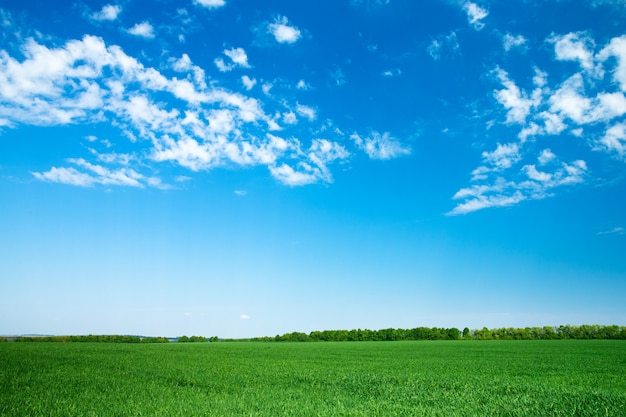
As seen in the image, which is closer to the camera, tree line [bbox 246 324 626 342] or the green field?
the green field

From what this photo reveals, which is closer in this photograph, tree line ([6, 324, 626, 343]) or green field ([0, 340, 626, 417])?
green field ([0, 340, 626, 417])

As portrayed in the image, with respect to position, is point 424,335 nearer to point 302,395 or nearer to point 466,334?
point 466,334

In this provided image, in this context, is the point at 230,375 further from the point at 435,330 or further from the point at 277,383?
the point at 435,330

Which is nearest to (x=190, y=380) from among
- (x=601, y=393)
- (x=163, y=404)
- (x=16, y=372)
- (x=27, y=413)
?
(x=163, y=404)

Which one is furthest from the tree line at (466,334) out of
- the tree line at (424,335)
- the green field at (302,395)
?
the green field at (302,395)

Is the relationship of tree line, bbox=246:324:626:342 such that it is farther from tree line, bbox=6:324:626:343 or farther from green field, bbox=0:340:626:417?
green field, bbox=0:340:626:417

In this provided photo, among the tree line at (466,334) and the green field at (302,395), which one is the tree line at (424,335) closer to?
the tree line at (466,334)

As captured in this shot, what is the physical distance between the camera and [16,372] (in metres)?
18.6

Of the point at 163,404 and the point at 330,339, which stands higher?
the point at 163,404

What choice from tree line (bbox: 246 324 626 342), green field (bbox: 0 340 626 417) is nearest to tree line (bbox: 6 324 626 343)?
tree line (bbox: 246 324 626 342)

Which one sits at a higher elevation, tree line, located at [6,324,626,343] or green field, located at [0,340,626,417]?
green field, located at [0,340,626,417]

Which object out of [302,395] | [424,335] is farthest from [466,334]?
[302,395]

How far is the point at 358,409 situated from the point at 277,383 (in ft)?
20.8

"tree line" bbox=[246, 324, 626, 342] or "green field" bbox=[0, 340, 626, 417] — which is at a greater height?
"green field" bbox=[0, 340, 626, 417]
